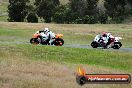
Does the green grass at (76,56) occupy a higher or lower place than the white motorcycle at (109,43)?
higher

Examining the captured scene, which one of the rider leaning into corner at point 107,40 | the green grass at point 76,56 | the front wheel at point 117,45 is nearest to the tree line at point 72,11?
the rider leaning into corner at point 107,40

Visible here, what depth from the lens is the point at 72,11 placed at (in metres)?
106

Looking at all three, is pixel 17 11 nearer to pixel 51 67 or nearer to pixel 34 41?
pixel 34 41

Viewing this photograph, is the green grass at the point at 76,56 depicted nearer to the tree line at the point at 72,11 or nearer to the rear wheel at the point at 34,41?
the rear wheel at the point at 34,41

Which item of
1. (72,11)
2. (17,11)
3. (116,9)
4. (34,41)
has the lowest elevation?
(34,41)

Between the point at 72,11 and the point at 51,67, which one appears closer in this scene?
the point at 51,67

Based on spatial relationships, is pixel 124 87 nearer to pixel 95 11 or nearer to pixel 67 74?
pixel 67 74

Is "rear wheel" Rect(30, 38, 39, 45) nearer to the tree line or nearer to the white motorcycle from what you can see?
the white motorcycle

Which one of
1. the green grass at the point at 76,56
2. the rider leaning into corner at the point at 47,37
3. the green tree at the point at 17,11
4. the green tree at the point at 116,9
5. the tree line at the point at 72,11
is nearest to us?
the green grass at the point at 76,56

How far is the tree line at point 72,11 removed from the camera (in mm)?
97375

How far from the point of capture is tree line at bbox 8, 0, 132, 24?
9738 cm

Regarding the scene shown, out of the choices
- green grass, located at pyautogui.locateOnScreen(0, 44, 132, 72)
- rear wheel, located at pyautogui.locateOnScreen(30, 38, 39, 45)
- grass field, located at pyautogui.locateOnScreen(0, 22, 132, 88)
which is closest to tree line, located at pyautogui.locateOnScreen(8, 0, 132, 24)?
rear wheel, located at pyautogui.locateOnScreen(30, 38, 39, 45)

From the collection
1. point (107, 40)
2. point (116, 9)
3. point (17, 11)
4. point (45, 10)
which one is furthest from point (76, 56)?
point (116, 9)

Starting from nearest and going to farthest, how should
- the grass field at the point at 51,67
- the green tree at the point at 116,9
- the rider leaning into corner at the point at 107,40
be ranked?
the grass field at the point at 51,67 < the rider leaning into corner at the point at 107,40 < the green tree at the point at 116,9
